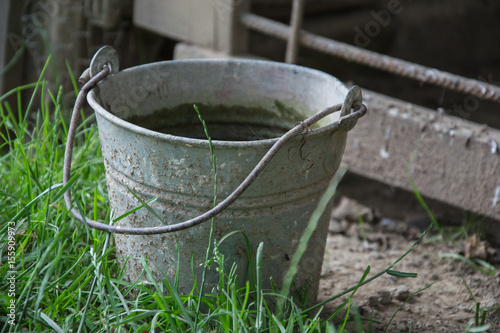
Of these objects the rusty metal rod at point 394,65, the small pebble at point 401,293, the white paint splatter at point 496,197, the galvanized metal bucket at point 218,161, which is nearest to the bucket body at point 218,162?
the galvanized metal bucket at point 218,161

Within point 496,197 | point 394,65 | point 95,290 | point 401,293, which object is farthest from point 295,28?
point 95,290

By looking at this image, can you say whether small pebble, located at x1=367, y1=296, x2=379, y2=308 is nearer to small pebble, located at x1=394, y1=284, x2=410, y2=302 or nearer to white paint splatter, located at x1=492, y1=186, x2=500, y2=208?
small pebble, located at x1=394, y1=284, x2=410, y2=302

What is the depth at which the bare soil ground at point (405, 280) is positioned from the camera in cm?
203

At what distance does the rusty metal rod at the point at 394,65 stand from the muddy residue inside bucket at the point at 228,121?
63 cm

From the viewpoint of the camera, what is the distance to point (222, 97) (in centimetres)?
209

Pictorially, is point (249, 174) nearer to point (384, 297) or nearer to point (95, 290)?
point (95, 290)

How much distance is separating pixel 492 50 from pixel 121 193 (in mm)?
3808

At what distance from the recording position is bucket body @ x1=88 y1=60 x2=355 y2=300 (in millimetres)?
1577

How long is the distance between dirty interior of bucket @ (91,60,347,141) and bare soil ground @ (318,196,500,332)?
680 millimetres

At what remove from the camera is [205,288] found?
173 cm

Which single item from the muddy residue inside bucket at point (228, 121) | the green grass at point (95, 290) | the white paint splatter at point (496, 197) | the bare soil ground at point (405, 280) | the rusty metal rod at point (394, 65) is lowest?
the bare soil ground at point (405, 280)

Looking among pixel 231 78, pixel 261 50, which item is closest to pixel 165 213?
pixel 231 78

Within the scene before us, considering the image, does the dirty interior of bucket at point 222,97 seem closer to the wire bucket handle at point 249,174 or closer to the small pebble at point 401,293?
the wire bucket handle at point 249,174

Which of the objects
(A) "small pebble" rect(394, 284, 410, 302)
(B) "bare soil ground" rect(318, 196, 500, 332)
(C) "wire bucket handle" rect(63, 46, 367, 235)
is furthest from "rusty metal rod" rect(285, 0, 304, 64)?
(A) "small pebble" rect(394, 284, 410, 302)
